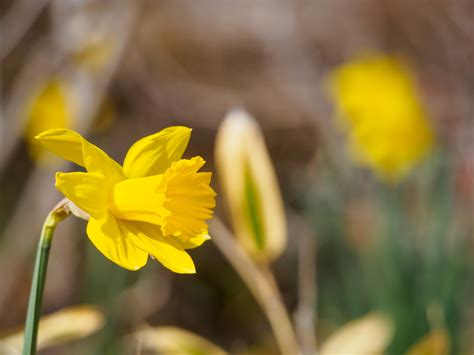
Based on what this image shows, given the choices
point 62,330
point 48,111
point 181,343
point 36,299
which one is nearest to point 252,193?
point 181,343

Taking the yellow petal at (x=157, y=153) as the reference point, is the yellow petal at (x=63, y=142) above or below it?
below

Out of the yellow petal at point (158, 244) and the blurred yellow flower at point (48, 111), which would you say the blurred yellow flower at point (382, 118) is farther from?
the yellow petal at point (158, 244)

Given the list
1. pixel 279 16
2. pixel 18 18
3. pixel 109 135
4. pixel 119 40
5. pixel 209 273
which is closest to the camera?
pixel 119 40

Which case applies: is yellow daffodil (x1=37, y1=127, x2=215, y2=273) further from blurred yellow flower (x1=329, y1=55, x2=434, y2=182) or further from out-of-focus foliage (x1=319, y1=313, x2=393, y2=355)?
blurred yellow flower (x1=329, y1=55, x2=434, y2=182)

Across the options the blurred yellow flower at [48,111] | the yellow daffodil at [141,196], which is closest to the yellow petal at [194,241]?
A: the yellow daffodil at [141,196]

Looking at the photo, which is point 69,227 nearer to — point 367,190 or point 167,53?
point 367,190

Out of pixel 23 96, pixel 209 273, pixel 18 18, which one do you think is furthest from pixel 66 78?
pixel 209 273
